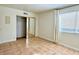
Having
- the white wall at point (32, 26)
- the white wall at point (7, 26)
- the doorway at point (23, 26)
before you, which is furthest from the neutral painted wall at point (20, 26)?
the white wall at point (7, 26)

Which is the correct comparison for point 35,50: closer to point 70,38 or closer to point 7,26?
point 70,38

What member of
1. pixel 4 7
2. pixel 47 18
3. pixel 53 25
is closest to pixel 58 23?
pixel 53 25

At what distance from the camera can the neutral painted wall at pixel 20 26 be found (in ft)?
20.9

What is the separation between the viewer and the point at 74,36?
13.0 feet

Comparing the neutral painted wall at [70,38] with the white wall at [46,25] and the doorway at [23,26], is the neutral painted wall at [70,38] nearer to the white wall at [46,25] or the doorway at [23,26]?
the white wall at [46,25]

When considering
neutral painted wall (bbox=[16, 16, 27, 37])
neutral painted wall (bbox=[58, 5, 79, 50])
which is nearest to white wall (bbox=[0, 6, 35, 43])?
neutral painted wall (bbox=[16, 16, 27, 37])

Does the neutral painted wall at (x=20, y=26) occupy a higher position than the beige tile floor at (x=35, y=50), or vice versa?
the neutral painted wall at (x=20, y=26)

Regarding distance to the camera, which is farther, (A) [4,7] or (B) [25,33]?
(B) [25,33]

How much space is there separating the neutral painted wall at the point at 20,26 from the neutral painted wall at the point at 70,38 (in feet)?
10.5

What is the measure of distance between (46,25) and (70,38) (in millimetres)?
2312

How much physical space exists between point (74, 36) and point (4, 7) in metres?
4.00

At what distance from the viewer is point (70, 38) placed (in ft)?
13.7
